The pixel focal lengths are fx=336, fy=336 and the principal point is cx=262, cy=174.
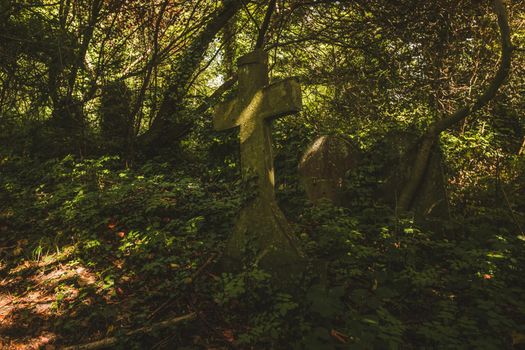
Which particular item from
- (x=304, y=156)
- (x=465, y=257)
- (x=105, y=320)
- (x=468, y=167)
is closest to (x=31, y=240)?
(x=105, y=320)

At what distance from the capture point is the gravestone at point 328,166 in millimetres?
5430

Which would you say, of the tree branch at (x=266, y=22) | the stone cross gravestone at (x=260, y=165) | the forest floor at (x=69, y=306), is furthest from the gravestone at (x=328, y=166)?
the forest floor at (x=69, y=306)

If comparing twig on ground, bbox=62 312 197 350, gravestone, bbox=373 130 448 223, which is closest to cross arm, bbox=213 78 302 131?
twig on ground, bbox=62 312 197 350

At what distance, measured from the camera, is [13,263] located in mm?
4395

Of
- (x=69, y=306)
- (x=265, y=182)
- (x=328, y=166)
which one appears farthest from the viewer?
(x=328, y=166)

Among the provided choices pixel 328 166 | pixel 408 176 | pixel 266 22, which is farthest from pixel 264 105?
pixel 266 22

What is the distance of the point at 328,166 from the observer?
5.52 meters

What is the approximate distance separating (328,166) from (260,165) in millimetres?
2157

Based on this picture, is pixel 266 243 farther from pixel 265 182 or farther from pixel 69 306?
pixel 69 306

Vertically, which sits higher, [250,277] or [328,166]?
[328,166]

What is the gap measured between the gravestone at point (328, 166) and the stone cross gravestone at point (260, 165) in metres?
1.90

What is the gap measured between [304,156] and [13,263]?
4487mm

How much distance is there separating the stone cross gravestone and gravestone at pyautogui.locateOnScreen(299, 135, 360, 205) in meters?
1.90

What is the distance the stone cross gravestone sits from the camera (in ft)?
11.1
